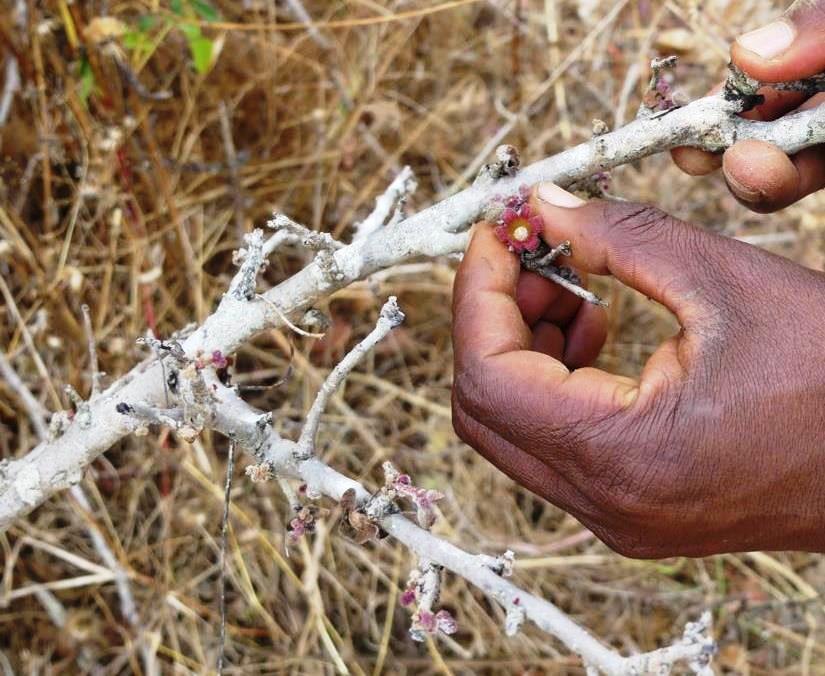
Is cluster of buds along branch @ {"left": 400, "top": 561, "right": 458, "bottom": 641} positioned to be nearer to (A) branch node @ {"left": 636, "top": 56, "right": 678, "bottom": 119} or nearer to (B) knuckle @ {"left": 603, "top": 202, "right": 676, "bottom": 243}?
(B) knuckle @ {"left": 603, "top": 202, "right": 676, "bottom": 243}

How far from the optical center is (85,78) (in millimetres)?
1946

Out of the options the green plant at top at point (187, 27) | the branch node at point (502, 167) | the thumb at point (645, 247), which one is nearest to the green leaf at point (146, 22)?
the green plant at top at point (187, 27)

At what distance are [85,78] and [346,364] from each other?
4.18ft

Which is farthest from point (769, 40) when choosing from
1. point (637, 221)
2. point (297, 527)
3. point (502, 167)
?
point (297, 527)

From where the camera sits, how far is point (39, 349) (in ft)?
6.91

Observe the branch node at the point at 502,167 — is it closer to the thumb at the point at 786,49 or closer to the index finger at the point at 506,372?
the index finger at the point at 506,372

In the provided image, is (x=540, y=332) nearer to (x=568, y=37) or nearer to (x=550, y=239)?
(x=550, y=239)

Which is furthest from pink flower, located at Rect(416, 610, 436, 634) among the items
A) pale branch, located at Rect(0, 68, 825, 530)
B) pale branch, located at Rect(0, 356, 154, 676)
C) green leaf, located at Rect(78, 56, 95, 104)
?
green leaf, located at Rect(78, 56, 95, 104)

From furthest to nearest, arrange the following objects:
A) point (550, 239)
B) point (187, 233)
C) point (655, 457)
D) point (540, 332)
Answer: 1. point (187, 233)
2. point (540, 332)
3. point (550, 239)
4. point (655, 457)

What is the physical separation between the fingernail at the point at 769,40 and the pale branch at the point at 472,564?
738 mm

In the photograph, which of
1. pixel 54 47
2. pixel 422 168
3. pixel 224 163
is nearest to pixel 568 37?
pixel 422 168

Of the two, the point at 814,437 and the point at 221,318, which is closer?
the point at 814,437

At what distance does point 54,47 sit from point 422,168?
3.58 feet

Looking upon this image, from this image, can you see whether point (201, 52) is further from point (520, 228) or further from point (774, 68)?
point (774, 68)
